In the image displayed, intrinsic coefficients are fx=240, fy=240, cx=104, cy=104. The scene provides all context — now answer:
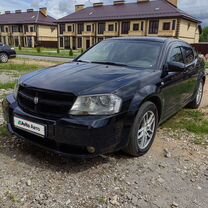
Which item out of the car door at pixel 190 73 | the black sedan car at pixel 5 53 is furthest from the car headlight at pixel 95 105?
the black sedan car at pixel 5 53

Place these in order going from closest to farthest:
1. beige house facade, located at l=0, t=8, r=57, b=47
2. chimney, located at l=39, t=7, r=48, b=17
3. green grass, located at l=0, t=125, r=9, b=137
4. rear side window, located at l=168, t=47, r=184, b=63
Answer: green grass, located at l=0, t=125, r=9, b=137, rear side window, located at l=168, t=47, r=184, b=63, beige house facade, located at l=0, t=8, r=57, b=47, chimney, located at l=39, t=7, r=48, b=17

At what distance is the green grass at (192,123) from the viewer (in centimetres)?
403

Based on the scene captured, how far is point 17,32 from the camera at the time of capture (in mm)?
56938

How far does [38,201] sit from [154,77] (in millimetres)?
2027

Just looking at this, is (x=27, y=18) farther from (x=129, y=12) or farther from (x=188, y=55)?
(x=188, y=55)

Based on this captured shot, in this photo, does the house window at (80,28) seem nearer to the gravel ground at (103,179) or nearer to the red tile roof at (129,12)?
the red tile roof at (129,12)

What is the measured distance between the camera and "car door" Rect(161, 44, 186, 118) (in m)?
3.46

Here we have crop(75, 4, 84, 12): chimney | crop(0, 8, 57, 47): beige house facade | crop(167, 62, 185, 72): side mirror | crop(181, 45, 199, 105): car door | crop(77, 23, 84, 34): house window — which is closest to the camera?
crop(167, 62, 185, 72): side mirror

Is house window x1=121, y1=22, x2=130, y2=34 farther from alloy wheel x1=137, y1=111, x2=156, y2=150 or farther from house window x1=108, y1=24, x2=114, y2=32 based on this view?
alloy wheel x1=137, y1=111, x2=156, y2=150

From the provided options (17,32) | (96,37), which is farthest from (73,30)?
(17,32)

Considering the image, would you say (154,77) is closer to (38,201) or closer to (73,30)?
(38,201)

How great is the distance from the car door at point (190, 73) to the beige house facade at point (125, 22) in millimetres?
36370

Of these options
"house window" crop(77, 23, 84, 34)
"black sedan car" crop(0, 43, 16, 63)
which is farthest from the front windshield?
"house window" crop(77, 23, 84, 34)

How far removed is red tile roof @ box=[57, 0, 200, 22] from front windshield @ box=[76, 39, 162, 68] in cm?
3751
